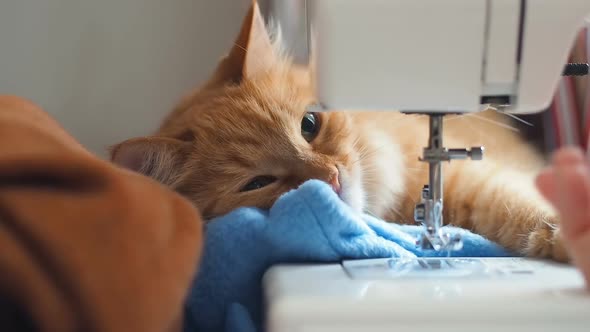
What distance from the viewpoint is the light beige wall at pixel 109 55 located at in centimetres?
157

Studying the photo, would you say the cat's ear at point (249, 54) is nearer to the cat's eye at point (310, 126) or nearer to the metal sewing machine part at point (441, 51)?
the cat's eye at point (310, 126)

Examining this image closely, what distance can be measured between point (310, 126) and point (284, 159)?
0.14 m

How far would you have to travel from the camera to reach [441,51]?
706 millimetres

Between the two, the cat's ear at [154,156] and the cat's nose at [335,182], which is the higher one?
the cat's ear at [154,156]

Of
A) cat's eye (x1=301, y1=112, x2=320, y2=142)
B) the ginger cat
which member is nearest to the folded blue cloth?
the ginger cat

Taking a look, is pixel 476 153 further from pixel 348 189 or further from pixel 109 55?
pixel 109 55

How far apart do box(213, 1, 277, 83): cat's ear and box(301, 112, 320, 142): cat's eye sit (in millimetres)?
157

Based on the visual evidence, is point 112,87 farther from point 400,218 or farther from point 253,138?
point 400,218

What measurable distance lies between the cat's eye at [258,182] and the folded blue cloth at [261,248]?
286 mm

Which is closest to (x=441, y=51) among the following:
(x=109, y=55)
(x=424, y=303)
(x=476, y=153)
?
(x=476, y=153)

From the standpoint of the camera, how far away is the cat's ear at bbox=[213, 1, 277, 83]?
123cm

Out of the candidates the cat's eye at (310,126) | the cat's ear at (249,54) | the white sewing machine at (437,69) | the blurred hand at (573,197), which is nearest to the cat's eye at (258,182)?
the cat's eye at (310,126)

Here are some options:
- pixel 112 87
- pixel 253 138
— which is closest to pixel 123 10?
pixel 112 87

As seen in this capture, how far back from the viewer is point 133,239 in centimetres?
49
